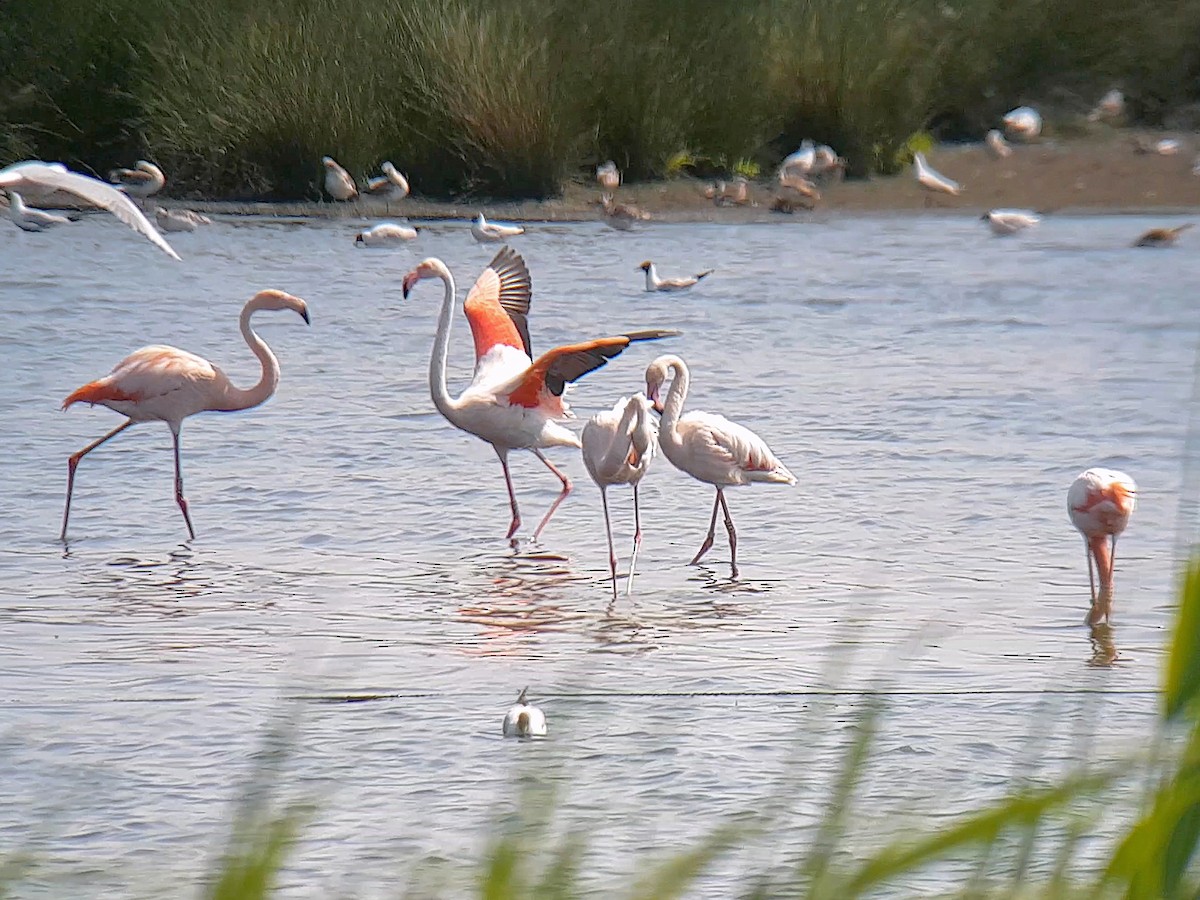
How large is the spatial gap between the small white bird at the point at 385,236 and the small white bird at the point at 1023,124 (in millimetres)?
7695

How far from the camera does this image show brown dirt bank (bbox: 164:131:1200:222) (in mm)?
17578

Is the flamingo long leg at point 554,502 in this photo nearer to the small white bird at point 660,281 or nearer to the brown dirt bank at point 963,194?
the small white bird at point 660,281

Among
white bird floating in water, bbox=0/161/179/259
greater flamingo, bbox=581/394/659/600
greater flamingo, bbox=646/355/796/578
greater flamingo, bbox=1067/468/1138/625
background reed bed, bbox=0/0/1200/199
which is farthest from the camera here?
background reed bed, bbox=0/0/1200/199

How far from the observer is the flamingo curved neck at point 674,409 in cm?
668

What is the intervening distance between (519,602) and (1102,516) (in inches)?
68.9

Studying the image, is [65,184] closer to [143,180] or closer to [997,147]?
[143,180]

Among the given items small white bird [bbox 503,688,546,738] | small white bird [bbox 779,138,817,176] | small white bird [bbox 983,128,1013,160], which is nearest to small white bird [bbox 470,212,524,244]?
small white bird [bbox 779,138,817,176]

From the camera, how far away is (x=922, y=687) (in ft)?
16.0

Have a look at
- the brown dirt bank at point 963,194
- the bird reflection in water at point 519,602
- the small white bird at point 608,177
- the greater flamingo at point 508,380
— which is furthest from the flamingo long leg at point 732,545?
the small white bird at point 608,177

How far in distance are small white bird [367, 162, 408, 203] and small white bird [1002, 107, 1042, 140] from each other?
680 centimetres

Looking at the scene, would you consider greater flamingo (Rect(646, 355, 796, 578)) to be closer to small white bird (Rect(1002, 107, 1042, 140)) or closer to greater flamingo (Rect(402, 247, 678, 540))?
greater flamingo (Rect(402, 247, 678, 540))

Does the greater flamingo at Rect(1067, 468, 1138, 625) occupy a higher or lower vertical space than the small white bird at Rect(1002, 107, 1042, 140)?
lower

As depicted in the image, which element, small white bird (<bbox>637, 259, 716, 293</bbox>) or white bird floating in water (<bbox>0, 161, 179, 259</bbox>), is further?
small white bird (<bbox>637, 259, 716, 293</bbox>)

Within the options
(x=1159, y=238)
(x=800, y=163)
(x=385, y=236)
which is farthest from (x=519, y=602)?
(x=800, y=163)
